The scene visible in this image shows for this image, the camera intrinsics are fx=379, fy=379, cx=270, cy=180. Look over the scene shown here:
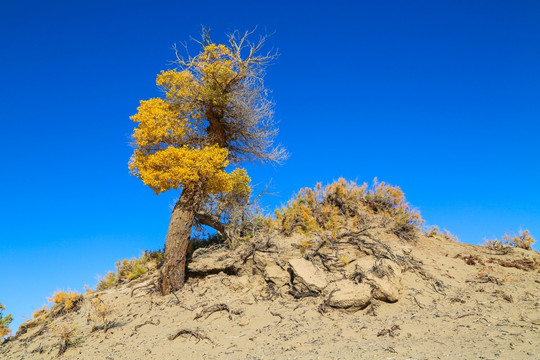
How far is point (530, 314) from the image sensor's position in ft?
26.6

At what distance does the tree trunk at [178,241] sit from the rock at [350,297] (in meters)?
5.06

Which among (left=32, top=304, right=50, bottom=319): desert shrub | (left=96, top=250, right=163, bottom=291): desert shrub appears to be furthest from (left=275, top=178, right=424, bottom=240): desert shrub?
(left=32, top=304, right=50, bottom=319): desert shrub

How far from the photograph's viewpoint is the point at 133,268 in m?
14.6

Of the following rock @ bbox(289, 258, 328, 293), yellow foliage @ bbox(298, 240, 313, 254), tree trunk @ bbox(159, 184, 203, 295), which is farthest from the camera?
tree trunk @ bbox(159, 184, 203, 295)

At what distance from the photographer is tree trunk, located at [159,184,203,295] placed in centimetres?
1185

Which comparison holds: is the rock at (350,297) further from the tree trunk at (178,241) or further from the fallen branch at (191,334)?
the tree trunk at (178,241)

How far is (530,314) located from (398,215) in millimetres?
6193

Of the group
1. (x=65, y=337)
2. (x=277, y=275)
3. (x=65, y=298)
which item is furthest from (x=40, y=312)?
(x=277, y=275)

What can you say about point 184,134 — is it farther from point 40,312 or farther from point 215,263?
point 40,312

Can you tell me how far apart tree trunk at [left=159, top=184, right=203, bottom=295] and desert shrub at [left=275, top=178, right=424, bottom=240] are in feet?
10.5

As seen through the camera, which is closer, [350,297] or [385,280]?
[350,297]

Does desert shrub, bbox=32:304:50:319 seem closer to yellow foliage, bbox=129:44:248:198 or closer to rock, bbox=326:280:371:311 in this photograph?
yellow foliage, bbox=129:44:248:198

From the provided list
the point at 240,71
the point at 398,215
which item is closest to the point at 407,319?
the point at 398,215

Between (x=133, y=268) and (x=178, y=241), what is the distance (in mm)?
3772
